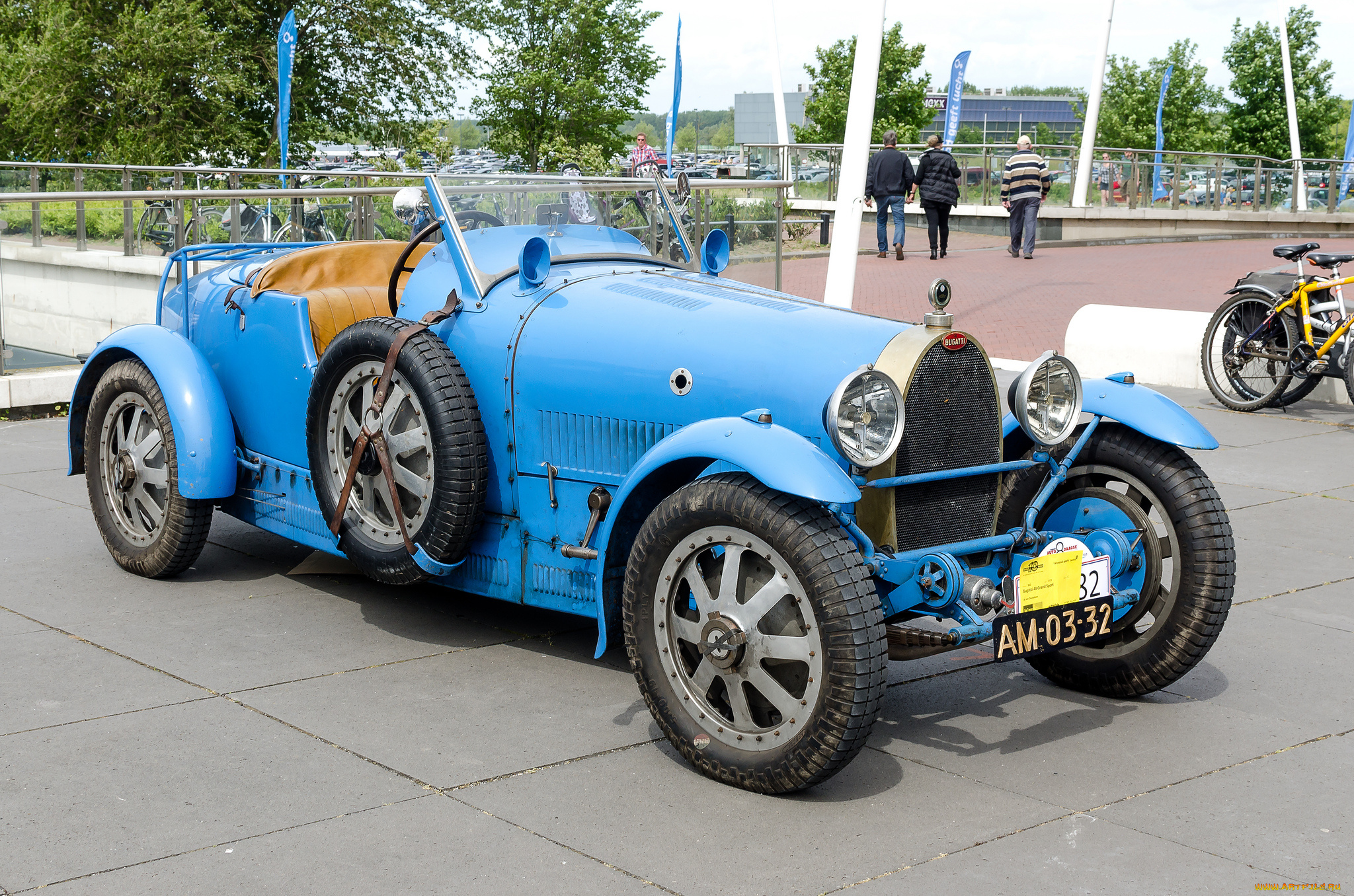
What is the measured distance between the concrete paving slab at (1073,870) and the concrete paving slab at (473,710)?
3.69 feet

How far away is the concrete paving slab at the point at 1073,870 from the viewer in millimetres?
3078

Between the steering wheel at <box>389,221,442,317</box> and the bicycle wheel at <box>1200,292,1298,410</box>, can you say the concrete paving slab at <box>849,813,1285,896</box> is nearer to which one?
the steering wheel at <box>389,221,442,317</box>

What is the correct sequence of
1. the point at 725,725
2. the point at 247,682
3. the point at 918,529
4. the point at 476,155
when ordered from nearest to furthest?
1. the point at 725,725
2. the point at 918,529
3. the point at 247,682
4. the point at 476,155

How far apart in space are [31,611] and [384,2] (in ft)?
93.0

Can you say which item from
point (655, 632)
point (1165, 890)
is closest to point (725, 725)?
point (655, 632)

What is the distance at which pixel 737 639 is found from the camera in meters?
3.58

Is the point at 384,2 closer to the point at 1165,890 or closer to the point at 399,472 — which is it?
the point at 399,472

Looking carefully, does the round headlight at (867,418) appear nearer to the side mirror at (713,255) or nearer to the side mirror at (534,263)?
the side mirror at (534,263)

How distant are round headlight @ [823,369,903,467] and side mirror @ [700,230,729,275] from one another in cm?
176

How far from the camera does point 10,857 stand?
3178 millimetres

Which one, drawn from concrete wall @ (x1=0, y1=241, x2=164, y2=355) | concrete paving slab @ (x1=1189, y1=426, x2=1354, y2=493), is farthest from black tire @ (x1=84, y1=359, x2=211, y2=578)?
concrete paving slab @ (x1=1189, y1=426, x2=1354, y2=493)

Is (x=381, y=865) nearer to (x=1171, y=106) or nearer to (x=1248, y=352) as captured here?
(x=1248, y=352)

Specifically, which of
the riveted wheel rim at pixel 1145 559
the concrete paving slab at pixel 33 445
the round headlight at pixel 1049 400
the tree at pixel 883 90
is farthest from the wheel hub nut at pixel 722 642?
the tree at pixel 883 90

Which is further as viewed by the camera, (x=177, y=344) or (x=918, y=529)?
(x=177, y=344)
